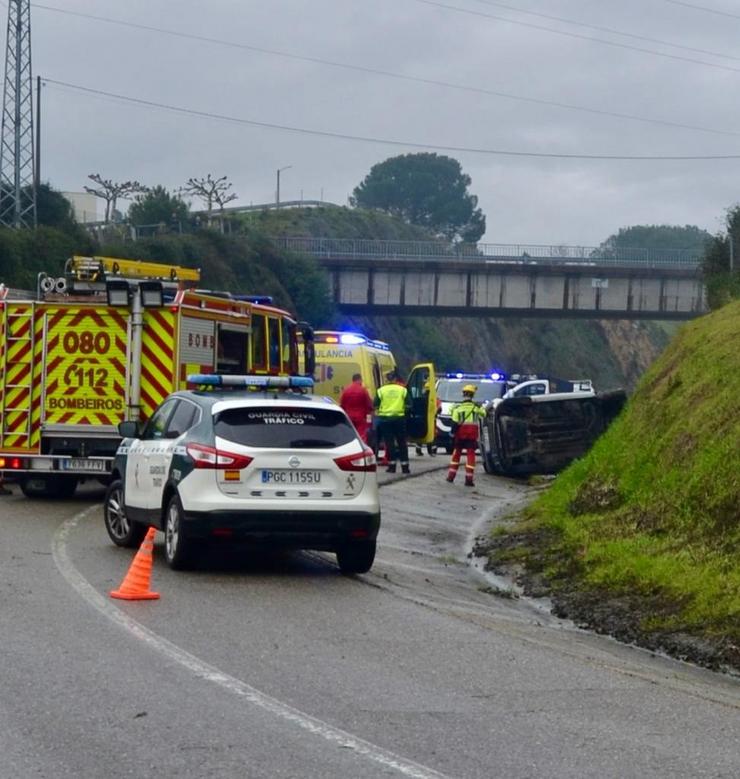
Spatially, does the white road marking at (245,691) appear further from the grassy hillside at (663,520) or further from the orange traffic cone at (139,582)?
the grassy hillside at (663,520)

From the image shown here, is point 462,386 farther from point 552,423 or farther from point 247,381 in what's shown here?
point 247,381

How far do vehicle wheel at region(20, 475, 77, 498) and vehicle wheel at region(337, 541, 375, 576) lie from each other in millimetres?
7791

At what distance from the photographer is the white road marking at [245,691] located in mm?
7332

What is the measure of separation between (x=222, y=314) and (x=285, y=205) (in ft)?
408

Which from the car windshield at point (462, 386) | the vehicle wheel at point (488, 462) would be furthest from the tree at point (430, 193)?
the vehicle wheel at point (488, 462)

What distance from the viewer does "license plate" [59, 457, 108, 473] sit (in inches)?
811

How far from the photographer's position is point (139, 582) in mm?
12539

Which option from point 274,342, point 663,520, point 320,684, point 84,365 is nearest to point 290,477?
point 663,520

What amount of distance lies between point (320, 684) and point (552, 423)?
1955 centimetres

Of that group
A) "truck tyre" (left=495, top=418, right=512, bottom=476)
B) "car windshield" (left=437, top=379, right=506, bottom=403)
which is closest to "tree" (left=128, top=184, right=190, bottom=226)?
"car windshield" (left=437, top=379, right=506, bottom=403)

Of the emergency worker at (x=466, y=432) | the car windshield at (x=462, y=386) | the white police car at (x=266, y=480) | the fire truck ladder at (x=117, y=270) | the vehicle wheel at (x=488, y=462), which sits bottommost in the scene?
the vehicle wheel at (x=488, y=462)

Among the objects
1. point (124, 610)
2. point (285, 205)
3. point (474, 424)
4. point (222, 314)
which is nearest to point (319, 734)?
point (124, 610)

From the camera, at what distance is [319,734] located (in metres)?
7.87

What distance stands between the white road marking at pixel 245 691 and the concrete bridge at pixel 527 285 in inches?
2592
